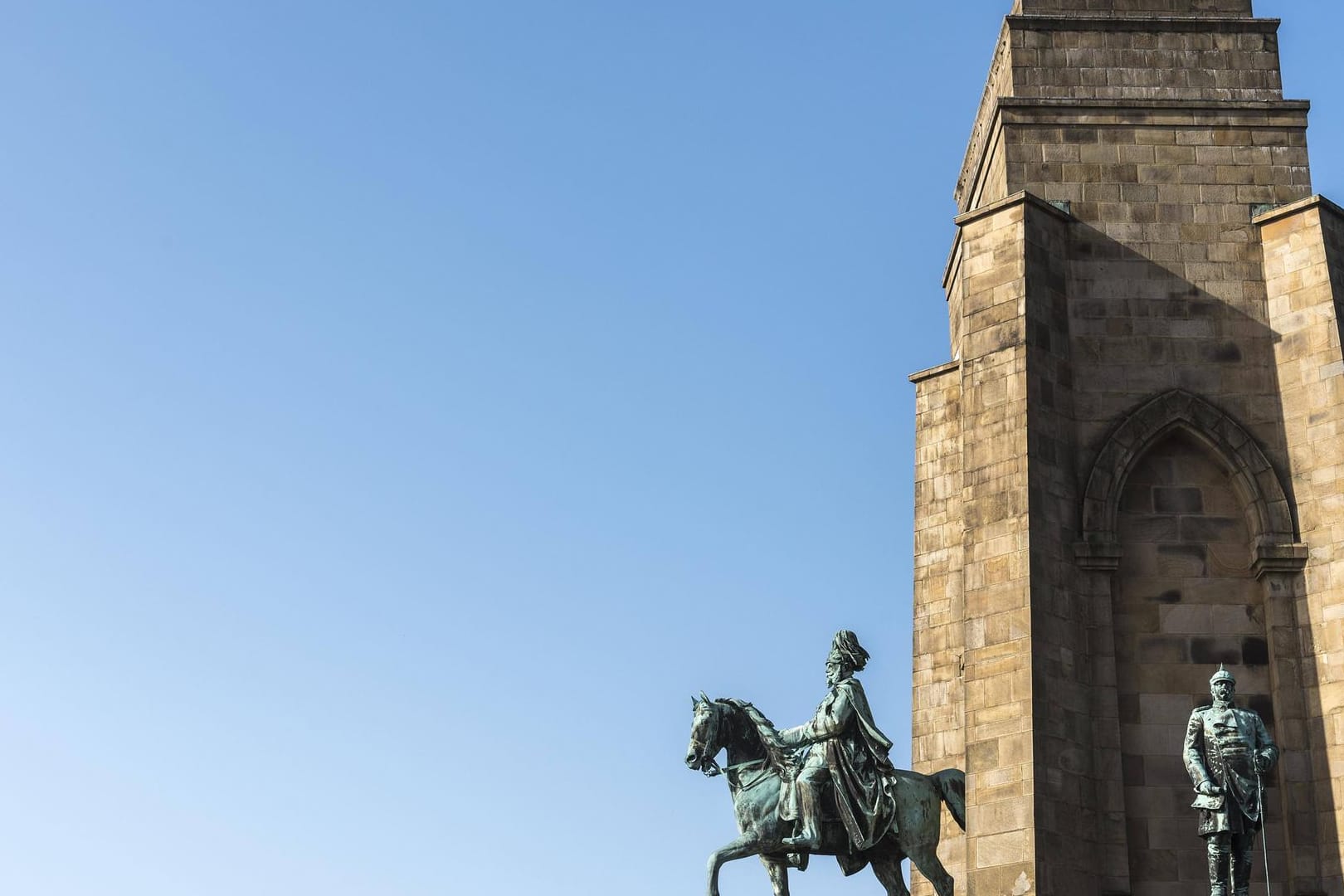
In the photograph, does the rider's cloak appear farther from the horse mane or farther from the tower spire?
the tower spire

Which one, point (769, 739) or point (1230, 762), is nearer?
point (1230, 762)

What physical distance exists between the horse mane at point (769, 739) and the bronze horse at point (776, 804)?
1cm

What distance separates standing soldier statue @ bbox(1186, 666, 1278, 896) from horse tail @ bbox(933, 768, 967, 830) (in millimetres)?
3404

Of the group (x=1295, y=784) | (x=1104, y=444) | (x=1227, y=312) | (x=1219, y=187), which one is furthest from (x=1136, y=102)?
(x=1295, y=784)

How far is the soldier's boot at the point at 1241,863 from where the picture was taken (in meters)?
18.3

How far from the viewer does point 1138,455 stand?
876 inches

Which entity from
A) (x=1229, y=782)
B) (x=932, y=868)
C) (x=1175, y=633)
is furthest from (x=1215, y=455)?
(x=932, y=868)

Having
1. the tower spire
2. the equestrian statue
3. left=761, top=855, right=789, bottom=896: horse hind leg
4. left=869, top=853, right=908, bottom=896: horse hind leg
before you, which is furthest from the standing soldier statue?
the tower spire

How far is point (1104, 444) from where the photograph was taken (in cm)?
2225

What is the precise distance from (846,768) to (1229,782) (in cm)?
469

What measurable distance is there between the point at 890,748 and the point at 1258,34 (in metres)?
11.3

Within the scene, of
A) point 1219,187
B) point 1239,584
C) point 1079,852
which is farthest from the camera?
point 1219,187

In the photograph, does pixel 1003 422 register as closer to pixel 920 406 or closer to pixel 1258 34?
pixel 920 406

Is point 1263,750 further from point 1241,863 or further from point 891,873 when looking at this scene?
point 891,873
